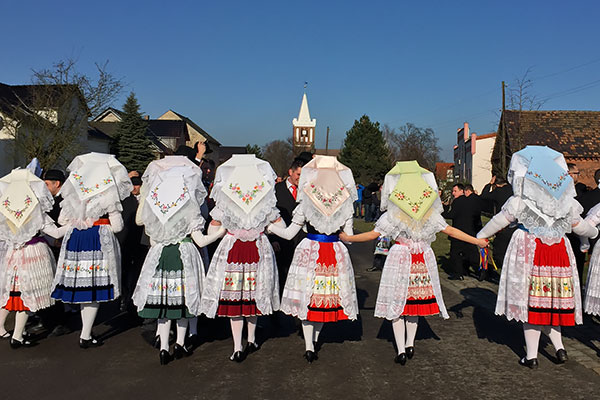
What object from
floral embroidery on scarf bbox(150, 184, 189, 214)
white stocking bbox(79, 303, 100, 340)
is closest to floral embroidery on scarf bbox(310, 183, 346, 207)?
floral embroidery on scarf bbox(150, 184, 189, 214)

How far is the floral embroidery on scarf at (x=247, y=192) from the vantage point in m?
5.56

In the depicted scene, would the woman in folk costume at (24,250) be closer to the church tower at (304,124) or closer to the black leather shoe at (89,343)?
the black leather shoe at (89,343)

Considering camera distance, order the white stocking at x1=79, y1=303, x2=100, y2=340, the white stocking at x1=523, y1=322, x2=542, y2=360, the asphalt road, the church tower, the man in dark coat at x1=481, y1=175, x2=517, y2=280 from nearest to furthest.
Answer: the asphalt road, the white stocking at x1=523, y1=322, x2=542, y2=360, the white stocking at x1=79, y1=303, x2=100, y2=340, the man in dark coat at x1=481, y1=175, x2=517, y2=280, the church tower

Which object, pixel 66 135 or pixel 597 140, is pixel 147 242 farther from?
pixel 597 140

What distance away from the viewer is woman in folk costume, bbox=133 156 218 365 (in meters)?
5.48

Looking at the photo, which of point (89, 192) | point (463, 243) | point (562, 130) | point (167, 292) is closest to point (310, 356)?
point (167, 292)

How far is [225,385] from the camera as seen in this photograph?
4.97m

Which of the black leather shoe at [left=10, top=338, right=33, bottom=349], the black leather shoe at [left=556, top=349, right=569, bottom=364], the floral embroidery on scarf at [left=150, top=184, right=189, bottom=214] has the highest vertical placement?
the floral embroidery on scarf at [left=150, top=184, right=189, bottom=214]

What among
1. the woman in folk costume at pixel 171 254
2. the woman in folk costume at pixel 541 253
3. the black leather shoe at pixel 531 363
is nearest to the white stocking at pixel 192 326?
the woman in folk costume at pixel 171 254

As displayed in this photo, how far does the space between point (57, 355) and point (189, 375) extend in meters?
1.72

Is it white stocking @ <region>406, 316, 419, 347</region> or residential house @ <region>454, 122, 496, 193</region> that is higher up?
residential house @ <region>454, 122, 496, 193</region>

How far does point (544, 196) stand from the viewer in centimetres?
531

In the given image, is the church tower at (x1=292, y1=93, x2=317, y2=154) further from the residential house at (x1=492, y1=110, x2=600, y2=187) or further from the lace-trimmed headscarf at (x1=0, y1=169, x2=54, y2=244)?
the lace-trimmed headscarf at (x1=0, y1=169, x2=54, y2=244)

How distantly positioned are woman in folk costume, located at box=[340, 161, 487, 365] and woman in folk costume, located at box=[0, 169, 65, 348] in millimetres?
3571
